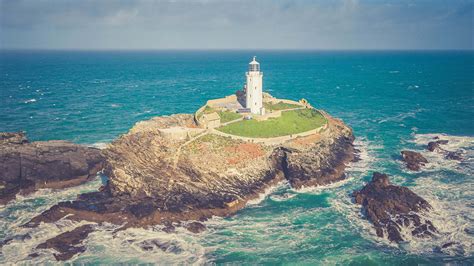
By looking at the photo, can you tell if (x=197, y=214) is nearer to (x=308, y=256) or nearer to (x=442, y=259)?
(x=308, y=256)

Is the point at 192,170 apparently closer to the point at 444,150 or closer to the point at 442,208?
the point at 442,208

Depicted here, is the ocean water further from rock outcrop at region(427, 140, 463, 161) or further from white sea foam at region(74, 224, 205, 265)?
rock outcrop at region(427, 140, 463, 161)

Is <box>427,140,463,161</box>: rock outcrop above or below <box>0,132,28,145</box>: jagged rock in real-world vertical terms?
below

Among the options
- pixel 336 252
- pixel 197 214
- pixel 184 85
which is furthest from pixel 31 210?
pixel 184 85

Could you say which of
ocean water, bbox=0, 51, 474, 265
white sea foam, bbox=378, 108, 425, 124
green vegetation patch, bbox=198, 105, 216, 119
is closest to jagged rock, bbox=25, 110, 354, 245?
ocean water, bbox=0, 51, 474, 265

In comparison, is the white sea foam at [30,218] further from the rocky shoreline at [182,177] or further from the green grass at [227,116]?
the green grass at [227,116]

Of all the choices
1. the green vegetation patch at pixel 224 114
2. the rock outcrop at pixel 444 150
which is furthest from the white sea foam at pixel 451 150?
the green vegetation patch at pixel 224 114

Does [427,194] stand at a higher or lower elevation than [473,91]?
lower

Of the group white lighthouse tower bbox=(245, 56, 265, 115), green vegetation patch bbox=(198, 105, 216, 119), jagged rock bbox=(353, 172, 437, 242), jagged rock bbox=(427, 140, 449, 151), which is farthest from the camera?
green vegetation patch bbox=(198, 105, 216, 119)
